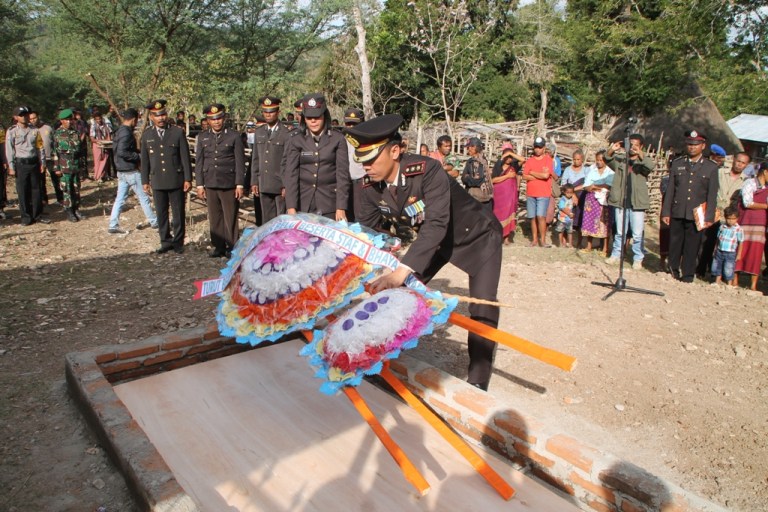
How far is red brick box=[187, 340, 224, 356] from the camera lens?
412 cm

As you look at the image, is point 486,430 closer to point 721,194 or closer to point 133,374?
point 133,374

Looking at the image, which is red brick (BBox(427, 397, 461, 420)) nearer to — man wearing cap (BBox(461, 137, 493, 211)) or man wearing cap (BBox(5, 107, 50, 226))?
man wearing cap (BBox(461, 137, 493, 211))

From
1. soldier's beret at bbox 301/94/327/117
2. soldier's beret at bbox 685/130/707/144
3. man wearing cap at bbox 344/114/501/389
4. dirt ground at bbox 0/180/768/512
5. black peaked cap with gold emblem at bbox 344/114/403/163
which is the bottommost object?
dirt ground at bbox 0/180/768/512

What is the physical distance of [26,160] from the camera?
919 cm

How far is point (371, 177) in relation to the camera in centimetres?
345

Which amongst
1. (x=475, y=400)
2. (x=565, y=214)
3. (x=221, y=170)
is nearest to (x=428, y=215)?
(x=475, y=400)

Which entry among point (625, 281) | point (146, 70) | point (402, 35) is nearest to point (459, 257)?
point (625, 281)

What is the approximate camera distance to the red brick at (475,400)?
314 centimetres

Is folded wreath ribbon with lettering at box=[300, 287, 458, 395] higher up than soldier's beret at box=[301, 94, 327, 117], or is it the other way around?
soldier's beret at box=[301, 94, 327, 117]

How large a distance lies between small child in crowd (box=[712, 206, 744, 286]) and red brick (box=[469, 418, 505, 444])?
18.0ft

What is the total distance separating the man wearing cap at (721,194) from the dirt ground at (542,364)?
716mm

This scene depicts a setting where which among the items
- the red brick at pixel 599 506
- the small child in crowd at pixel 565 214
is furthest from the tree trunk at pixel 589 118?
the red brick at pixel 599 506

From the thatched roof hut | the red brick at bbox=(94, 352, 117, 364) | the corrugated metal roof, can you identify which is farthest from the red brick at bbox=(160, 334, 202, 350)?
the corrugated metal roof

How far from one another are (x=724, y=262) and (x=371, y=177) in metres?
5.80
